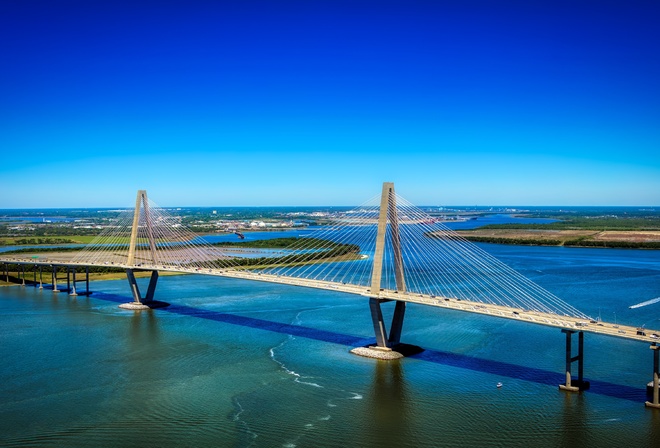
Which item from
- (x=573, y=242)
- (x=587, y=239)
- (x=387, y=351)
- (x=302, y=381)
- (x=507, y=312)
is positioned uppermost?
(x=507, y=312)

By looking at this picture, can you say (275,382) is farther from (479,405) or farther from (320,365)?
(479,405)

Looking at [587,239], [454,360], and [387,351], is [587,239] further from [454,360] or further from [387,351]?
[387,351]

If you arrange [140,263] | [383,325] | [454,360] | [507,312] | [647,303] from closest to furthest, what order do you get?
[507,312] → [454,360] → [383,325] → [647,303] → [140,263]

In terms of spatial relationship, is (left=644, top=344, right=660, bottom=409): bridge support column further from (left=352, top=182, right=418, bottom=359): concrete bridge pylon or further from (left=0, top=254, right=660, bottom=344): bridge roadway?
(left=352, top=182, right=418, bottom=359): concrete bridge pylon

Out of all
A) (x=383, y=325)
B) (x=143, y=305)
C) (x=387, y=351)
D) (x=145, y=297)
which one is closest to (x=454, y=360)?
(x=387, y=351)

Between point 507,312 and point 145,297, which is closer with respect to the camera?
point 507,312

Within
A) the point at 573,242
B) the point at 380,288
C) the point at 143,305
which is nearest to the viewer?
the point at 380,288

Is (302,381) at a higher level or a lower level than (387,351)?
lower
